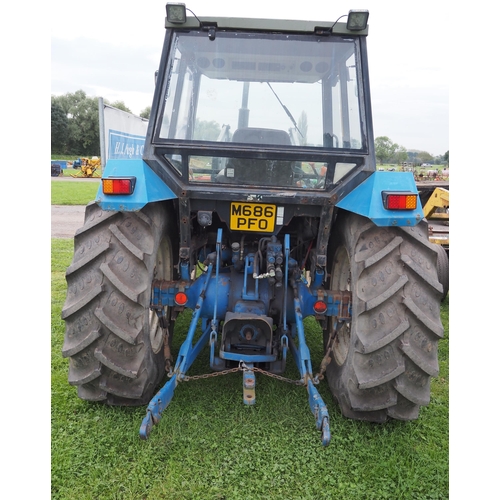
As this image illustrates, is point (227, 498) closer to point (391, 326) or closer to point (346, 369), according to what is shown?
point (346, 369)

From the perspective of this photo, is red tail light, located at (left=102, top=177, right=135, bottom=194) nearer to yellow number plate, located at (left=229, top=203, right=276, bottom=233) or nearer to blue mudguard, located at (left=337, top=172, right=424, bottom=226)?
yellow number plate, located at (left=229, top=203, right=276, bottom=233)

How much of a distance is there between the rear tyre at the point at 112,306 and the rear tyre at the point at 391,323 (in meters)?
1.30

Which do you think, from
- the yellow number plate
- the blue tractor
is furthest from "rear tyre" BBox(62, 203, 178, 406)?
the yellow number plate

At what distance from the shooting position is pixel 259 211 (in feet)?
9.93

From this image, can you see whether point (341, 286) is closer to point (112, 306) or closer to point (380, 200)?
point (380, 200)

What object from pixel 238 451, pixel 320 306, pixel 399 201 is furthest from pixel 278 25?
pixel 238 451

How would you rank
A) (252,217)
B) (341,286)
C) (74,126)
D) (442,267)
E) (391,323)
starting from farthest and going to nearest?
(74,126) → (442,267) → (341,286) → (252,217) → (391,323)

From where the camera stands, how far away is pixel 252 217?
3.04m

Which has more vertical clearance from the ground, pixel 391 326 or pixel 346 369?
pixel 391 326

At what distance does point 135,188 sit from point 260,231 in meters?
0.90

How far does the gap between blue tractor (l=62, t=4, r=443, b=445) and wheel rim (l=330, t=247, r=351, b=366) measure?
0.02 meters

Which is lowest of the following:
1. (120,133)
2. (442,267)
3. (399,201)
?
(442,267)

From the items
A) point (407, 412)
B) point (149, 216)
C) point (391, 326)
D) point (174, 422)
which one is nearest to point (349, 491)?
point (407, 412)

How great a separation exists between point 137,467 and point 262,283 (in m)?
1.47
